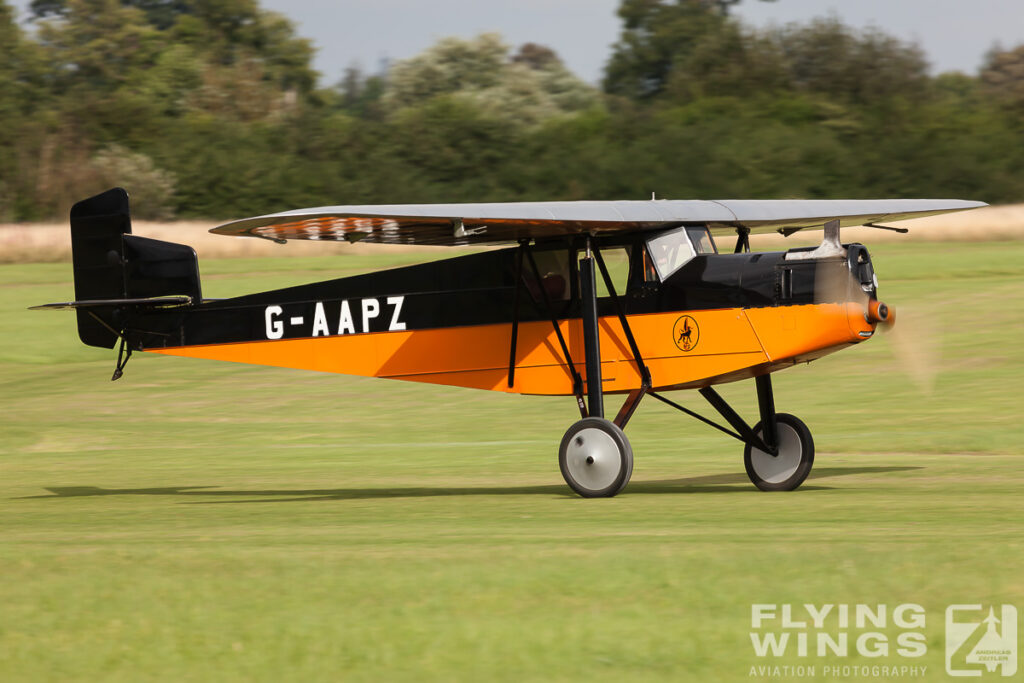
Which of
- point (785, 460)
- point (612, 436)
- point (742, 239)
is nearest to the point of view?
point (612, 436)

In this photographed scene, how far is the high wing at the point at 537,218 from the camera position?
11.0 metres

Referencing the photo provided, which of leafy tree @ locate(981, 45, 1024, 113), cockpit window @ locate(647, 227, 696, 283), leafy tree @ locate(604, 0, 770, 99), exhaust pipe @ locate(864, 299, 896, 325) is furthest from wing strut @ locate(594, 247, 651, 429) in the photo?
leafy tree @ locate(981, 45, 1024, 113)

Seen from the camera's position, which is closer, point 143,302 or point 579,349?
point 579,349

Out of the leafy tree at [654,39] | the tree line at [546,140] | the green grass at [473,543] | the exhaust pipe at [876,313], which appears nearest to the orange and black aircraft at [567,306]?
the exhaust pipe at [876,313]

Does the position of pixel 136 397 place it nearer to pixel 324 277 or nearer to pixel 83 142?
pixel 324 277

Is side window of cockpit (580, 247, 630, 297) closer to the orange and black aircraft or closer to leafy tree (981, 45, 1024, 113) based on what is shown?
the orange and black aircraft

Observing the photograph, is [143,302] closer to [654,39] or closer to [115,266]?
[115,266]

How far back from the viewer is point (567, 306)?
41.5 feet

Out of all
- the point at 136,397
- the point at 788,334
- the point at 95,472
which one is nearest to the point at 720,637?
the point at 788,334

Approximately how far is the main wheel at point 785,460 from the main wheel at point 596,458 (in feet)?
5.81

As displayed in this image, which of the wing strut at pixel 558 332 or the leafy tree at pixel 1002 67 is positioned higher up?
the leafy tree at pixel 1002 67

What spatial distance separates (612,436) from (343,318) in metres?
3.53

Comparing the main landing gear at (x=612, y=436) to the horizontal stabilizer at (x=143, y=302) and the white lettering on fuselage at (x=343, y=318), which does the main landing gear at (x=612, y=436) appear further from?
the horizontal stabilizer at (x=143, y=302)

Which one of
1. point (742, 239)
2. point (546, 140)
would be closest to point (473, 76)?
point (546, 140)
